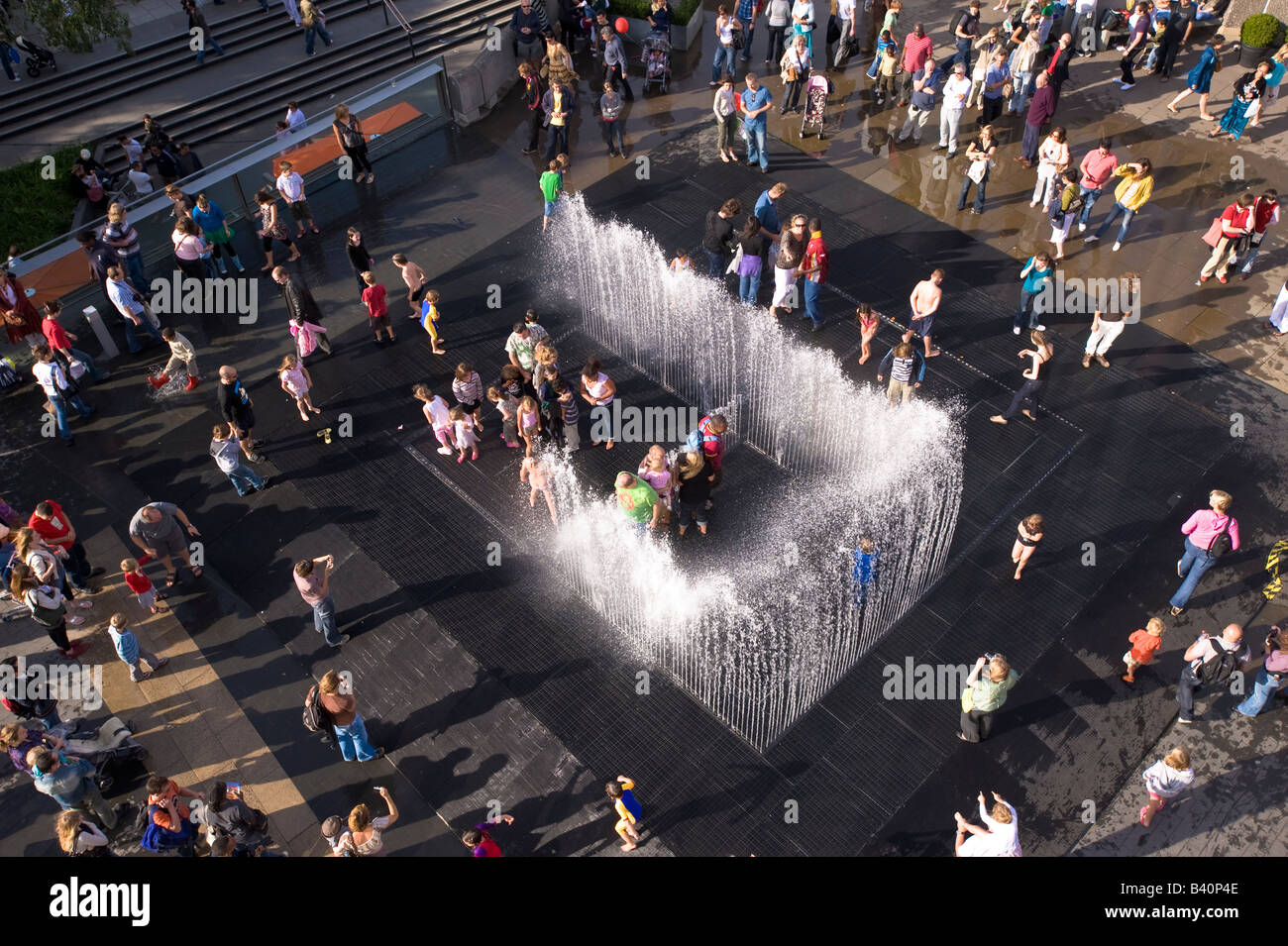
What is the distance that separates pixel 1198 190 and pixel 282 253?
55.1ft

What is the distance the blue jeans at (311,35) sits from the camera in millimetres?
23500

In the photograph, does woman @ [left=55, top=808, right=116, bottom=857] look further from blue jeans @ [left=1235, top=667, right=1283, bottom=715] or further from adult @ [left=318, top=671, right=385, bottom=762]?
blue jeans @ [left=1235, top=667, right=1283, bottom=715]

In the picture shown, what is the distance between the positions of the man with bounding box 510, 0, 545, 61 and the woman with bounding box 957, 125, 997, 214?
30.5ft

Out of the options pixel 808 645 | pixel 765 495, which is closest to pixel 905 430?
pixel 765 495

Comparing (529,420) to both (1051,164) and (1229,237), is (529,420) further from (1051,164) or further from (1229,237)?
(1229,237)

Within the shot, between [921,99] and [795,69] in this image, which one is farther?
[795,69]

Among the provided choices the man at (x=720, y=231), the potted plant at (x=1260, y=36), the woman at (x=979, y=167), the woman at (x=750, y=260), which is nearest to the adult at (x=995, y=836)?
the woman at (x=750, y=260)

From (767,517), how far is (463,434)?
452cm

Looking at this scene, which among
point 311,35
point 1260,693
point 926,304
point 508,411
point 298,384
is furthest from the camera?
point 311,35

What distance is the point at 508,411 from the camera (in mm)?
15398

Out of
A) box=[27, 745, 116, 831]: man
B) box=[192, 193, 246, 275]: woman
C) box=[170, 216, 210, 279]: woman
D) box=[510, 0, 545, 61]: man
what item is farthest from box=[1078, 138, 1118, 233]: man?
box=[27, 745, 116, 831]: man

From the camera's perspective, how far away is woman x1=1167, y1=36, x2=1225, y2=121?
21.3 m

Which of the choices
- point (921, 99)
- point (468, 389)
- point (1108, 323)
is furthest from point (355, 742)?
point (921, 99)

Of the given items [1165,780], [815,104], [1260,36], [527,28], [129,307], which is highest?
[527,28]
